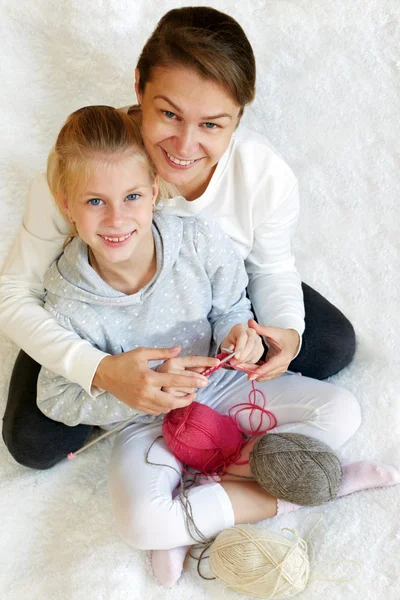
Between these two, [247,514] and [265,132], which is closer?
[247,514]

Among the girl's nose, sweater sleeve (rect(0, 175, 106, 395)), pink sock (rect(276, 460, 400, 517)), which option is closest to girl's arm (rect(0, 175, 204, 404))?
sweater sleeve (rect(0, 175, 106, 395))

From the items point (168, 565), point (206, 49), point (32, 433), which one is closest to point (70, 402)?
point (32, 433)

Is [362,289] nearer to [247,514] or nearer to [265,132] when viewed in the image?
[265,132]

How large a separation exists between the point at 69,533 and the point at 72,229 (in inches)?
21.8

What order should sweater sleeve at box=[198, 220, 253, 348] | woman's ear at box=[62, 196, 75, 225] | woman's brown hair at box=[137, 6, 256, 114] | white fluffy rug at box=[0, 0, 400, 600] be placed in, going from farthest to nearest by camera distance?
white fluffy rug at box=[0, 0, 400, 600] < sweater sleeve at box=[198, 220, 253, 348] < woman's ear at box=[62, 196, 75, 225] < woman's brown hair at box=[137, 6, 256, 114]

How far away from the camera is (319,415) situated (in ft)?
4.47

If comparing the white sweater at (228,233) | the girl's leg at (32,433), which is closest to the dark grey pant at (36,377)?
the girl's leg at (32,433)

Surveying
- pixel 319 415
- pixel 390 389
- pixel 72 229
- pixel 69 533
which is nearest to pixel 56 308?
pixel 72 229

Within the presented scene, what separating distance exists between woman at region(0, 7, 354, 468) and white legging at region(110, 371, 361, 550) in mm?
88

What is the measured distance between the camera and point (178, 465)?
1361 millimetres

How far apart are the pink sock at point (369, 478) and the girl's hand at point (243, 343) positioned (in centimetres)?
29

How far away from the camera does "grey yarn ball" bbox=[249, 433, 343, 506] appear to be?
1238 millimetres

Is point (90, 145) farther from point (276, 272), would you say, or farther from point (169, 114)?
point (276, 272)

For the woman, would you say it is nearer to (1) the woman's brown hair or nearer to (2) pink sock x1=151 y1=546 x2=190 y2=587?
(1) the woman's brown hair
